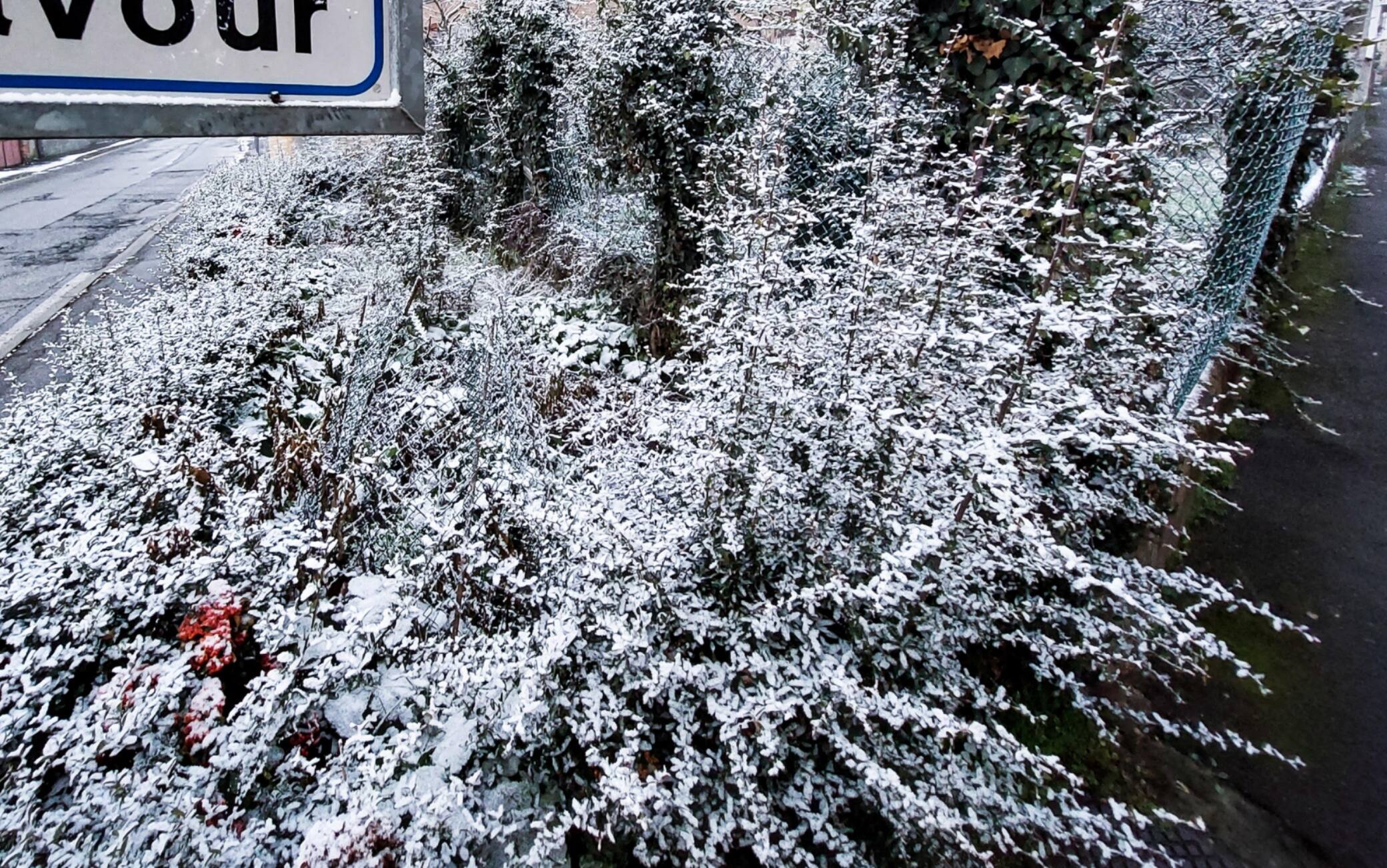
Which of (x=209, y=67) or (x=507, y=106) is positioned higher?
(x=507, y=106)

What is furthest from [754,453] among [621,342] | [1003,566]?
[621,342]

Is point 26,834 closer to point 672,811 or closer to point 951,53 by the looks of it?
point 672,811

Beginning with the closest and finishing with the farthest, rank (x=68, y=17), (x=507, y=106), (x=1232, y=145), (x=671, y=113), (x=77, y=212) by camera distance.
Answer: (x=68, y=17) → (x=1232, y=145) → (x=671, y=113) → (x=507, y=106) → (x=77, y=212)

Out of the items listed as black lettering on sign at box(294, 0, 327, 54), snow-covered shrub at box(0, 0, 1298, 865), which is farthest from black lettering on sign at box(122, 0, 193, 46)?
snow-covered shrub at box(0, 0, 1298, 865)

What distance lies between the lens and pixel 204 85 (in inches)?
30.7

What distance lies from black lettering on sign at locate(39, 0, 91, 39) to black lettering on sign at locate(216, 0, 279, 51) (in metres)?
0.12

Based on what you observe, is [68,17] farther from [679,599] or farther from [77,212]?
[77,212]

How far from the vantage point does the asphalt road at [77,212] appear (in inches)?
291

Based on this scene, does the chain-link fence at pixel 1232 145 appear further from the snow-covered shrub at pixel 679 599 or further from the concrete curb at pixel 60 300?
the concrete curb at pixel 60 300

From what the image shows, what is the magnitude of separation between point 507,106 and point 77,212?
882 centimetres

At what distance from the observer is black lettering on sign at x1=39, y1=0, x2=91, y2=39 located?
698 millimetres

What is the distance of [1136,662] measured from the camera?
1958 mm

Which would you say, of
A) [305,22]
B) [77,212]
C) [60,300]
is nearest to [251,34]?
[305,22]

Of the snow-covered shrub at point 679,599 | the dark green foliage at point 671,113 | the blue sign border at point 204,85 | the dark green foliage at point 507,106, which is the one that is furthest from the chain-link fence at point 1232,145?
the dark green foliage at point 507,106
